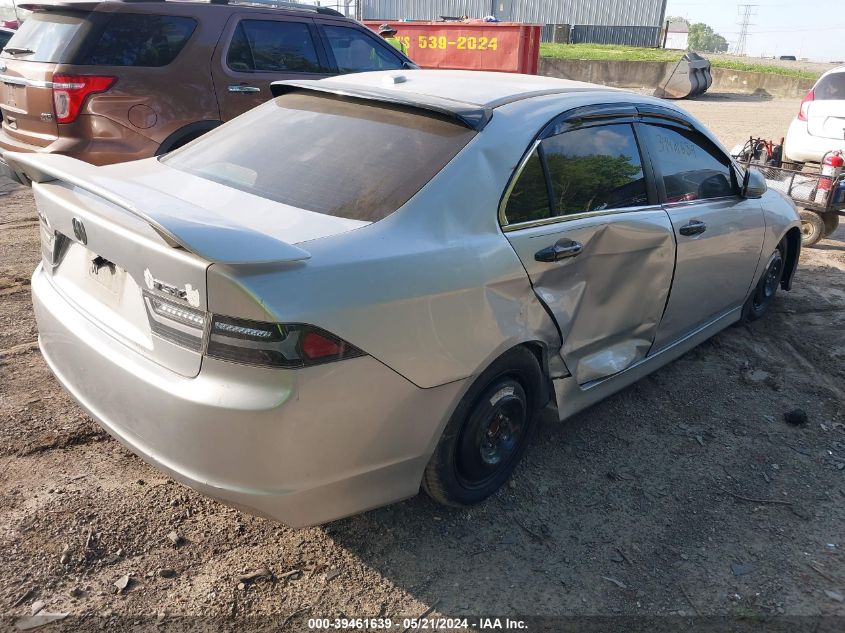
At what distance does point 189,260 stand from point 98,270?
70 cm

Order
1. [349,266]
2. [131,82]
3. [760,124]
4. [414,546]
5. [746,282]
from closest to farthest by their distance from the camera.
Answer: [349,266] → [414,546] → [746,282] → [131,82] → [760,124]

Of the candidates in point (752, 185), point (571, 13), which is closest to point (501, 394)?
point (752, 185)

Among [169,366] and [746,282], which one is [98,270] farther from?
[746,282]

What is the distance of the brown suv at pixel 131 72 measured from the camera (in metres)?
5.26

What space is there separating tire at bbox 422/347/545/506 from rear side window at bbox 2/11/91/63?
449 cm

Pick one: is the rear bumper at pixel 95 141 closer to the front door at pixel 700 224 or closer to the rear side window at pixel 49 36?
the rear side window at pixel 49 36

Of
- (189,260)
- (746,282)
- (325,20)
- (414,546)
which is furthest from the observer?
(325,20)

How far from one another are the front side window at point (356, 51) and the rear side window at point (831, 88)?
220 inches

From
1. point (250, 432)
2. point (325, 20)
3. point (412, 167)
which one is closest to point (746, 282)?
point (412, 167)

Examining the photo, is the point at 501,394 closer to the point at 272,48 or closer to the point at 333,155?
the point at 333,155

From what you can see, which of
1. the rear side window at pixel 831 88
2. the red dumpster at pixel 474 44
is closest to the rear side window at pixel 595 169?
the rear side window at pixel 831 88

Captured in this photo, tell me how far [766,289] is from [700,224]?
1782 mm

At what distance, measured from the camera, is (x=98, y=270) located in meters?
2.51

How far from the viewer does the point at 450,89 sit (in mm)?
3111
